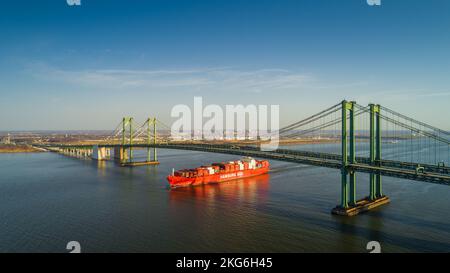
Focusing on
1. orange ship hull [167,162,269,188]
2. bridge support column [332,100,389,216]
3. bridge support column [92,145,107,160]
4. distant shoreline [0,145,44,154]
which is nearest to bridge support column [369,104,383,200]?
bridge support column [332,100,389,216]

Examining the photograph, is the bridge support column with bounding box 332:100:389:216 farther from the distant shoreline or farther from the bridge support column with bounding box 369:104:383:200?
the distant shoreline

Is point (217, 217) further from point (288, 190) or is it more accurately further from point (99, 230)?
point (288, 190)

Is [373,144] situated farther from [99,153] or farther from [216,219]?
[99,153]

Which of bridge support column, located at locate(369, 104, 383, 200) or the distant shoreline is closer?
bridge support column, located at locate(369, 104, 383, 200)

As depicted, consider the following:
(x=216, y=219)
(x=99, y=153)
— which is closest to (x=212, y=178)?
(x=216, y=219)

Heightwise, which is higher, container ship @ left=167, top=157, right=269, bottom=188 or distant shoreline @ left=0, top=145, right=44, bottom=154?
distant shoreline @ left=0, top=145, right=44, bottom=154
